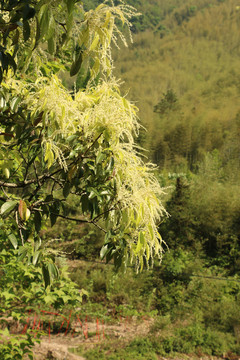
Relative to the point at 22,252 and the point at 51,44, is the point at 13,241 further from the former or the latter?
the point at 51,44

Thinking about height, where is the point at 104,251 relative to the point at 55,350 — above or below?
above

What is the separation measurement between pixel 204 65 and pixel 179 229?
49.0 m

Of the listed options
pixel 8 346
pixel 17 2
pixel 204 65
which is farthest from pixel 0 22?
pixel 204 65

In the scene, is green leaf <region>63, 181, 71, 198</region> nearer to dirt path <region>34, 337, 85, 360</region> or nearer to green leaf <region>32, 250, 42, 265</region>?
green leaf <region>32, 250, 42, 265</region>

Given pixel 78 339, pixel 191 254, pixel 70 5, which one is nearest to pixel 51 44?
pixel 70 5

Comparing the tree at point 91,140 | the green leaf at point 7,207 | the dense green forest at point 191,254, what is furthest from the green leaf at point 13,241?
the dense green forest at point 191,254

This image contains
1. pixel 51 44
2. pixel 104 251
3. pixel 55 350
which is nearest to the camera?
pixel 51 44

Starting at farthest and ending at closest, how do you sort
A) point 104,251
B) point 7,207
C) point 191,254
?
point 191,254, point 104,251, point 7,207

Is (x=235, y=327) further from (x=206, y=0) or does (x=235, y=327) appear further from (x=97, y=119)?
(x=206, y=0)

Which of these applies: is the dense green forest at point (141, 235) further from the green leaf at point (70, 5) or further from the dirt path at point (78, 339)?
the dirt path at point (78, 339)

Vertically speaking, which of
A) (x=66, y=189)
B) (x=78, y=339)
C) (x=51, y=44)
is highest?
(x=51, y=44)

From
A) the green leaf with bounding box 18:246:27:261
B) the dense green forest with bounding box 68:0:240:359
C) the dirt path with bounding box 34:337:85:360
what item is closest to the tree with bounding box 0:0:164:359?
the green leaf with bounding box 18:246:27:261

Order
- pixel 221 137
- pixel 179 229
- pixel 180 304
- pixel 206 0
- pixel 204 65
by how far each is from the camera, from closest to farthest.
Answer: pixel 180 304
pixel 179 229
pixel 221 137
pixel 204 65
pixel 206 0

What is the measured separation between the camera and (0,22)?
0.84m
